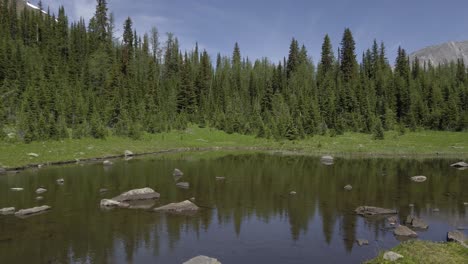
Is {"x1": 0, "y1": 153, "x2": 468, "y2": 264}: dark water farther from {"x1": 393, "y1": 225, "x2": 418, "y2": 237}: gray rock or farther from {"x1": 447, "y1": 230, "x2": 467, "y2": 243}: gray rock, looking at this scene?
{"x1": 447, "y1": 230, "x2": 467, "y2": 243}: gray rock

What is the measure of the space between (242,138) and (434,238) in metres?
90.3

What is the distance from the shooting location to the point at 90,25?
158125 millimetres

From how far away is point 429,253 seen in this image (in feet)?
63.3

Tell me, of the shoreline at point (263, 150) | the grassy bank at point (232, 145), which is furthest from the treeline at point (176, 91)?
the shoreline at point (263, 150)

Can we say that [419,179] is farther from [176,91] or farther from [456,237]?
[176,91]

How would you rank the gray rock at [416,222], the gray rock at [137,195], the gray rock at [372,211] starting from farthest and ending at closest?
1. the gray rock at [137,195]
2. the gray rock at [372,211]
3. the gray rock at [416,222]

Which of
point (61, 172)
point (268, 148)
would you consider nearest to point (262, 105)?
point (268, 148)

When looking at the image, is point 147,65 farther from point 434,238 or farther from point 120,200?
point 434,238

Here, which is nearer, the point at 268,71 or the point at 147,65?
the point at 147,65

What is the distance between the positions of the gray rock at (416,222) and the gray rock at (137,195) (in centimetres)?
2412

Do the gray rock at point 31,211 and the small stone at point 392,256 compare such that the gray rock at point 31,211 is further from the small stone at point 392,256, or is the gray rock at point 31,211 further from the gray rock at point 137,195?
the small stone at point 392,256

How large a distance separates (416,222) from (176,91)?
113280mm

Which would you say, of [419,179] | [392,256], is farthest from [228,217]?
[419,179]

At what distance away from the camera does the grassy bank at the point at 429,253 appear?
18.4 metres
